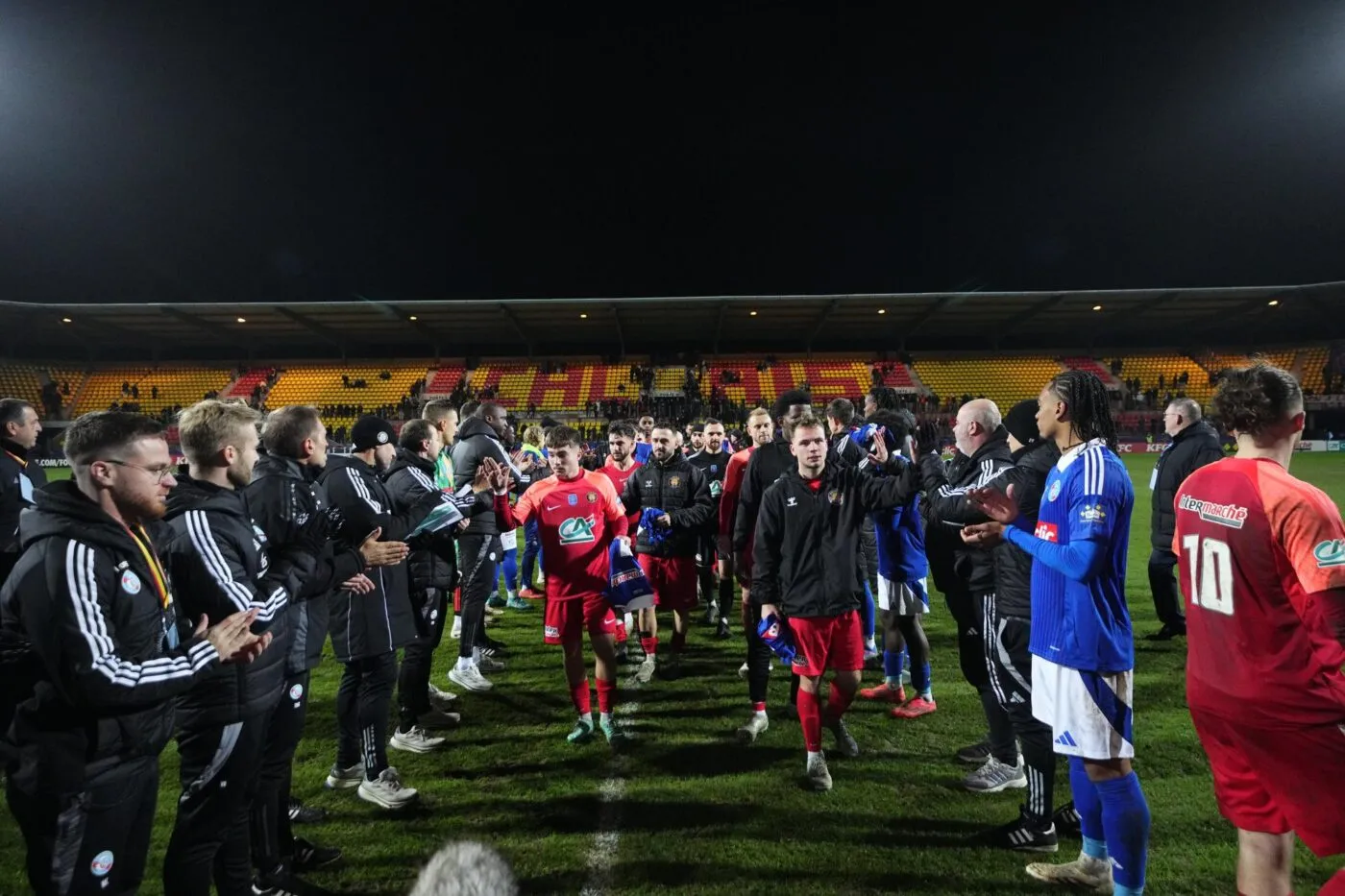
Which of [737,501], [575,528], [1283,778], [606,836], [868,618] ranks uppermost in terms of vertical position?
[737,501]

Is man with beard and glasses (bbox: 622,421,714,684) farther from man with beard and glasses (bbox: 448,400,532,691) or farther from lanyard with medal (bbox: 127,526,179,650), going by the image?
lanyard with medal (bbox: 127,526,179,650)

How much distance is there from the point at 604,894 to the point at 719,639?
4.21m

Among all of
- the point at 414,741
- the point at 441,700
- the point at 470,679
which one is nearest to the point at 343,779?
the point at 414,741

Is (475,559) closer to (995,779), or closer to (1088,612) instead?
(995,779)

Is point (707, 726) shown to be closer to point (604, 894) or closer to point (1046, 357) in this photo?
point (604, 894)

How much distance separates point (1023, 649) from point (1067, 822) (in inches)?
38.9

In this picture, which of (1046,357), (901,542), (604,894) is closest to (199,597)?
(604,894)

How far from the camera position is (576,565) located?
4.72 m

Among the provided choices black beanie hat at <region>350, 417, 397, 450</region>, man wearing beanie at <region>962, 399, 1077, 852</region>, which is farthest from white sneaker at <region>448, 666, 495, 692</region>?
→ man wearing beanie at <region>962, 399, 1077, 852</region>

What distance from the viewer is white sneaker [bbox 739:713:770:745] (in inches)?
187

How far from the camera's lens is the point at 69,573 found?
1.94 metres

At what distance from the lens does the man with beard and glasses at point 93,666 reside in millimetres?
1936

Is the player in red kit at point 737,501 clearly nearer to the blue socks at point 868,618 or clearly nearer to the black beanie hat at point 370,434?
the blue socks at point 868,618

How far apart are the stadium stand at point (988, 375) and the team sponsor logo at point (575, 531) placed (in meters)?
31.5
